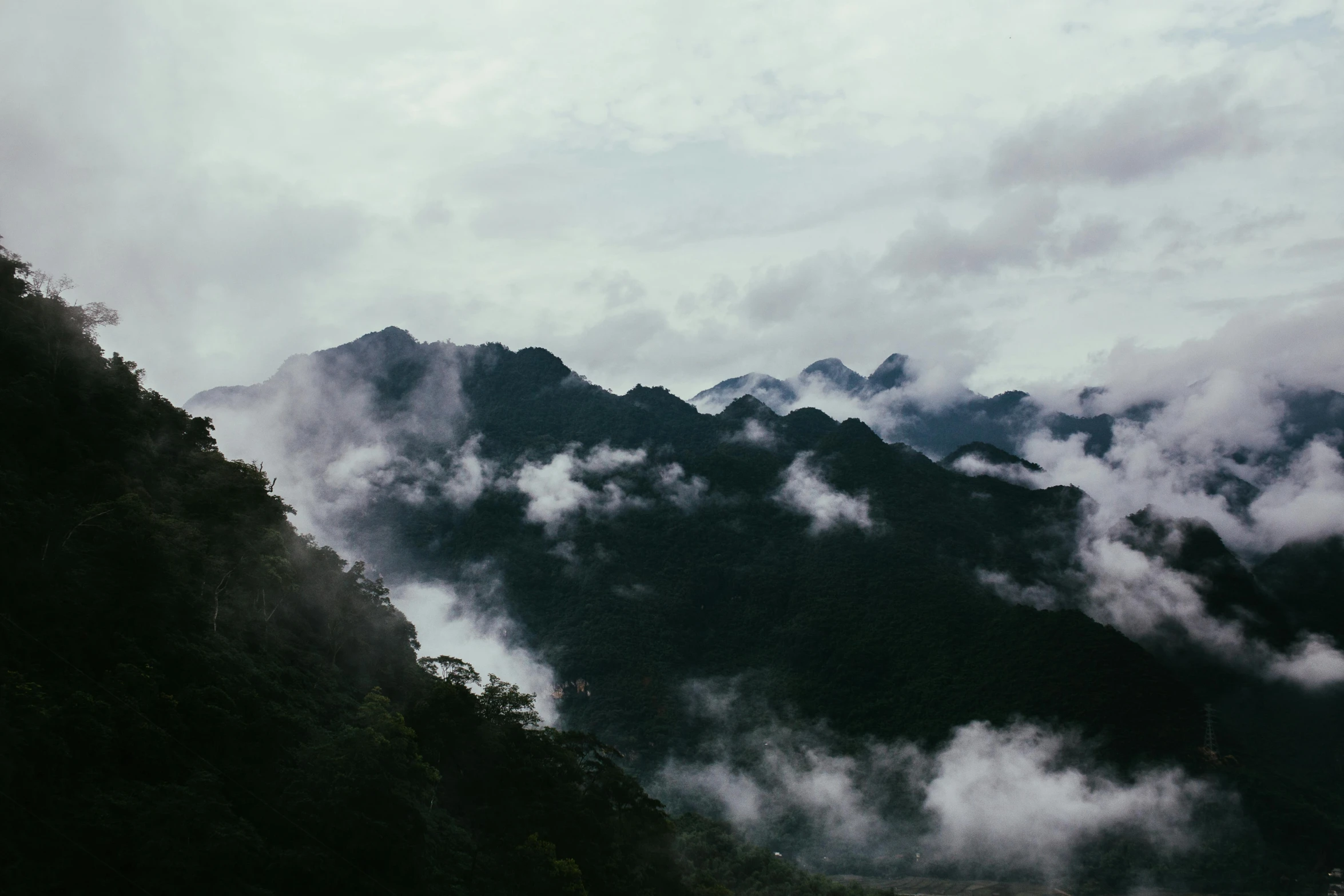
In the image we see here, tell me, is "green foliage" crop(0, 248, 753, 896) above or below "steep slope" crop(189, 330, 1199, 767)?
below

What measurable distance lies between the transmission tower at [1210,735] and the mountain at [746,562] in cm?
65

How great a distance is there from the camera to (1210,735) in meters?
75.6

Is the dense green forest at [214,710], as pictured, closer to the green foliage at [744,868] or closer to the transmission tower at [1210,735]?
the green foliage at [744,868]

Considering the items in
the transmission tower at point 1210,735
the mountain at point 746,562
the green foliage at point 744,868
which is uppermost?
the mountain at point 746,562

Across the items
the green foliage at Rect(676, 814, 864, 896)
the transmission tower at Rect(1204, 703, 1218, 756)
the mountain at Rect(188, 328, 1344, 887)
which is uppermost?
the mountain at Rect(188, 328, 1344, 887)

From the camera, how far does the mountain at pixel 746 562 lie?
8288cm

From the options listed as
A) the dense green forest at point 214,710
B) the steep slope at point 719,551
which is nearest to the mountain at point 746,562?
the steep slope at point 719,551

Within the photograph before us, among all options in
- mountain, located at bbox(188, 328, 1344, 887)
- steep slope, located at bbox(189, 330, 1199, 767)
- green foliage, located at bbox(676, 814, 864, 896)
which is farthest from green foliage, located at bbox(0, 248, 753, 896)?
steep slope, located at bbox(189, 330, 1199, 767)

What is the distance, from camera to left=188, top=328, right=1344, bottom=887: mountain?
3263 inches

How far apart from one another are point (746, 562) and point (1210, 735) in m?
52.1

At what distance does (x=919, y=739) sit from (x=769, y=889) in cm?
4193

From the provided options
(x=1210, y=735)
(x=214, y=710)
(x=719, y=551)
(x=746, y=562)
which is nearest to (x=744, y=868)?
(x=214, y=710)

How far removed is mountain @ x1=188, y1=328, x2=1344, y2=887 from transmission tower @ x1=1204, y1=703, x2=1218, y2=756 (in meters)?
0.65

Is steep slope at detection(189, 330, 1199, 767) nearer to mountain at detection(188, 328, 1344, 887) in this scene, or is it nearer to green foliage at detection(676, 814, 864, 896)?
mountain at detection(188, 328, 1344, 887)
